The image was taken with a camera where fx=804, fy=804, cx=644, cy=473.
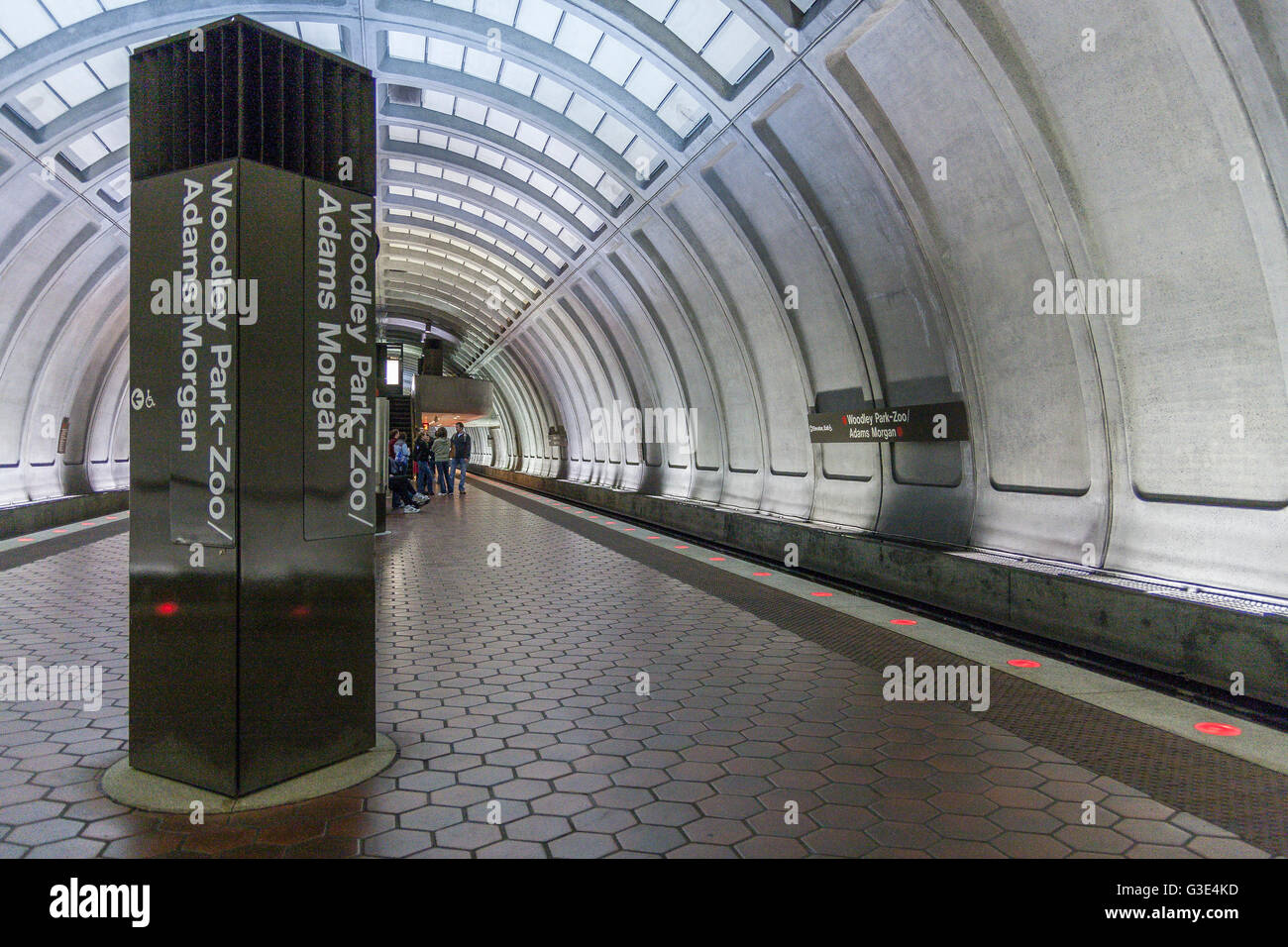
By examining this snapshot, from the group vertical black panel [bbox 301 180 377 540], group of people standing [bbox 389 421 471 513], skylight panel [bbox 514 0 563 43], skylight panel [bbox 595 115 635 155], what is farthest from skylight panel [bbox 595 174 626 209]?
vertical black panel [bbox 301 180 377 540]

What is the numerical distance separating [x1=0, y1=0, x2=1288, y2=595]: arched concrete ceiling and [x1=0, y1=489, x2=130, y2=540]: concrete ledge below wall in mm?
760

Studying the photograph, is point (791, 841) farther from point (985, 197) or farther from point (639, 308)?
point (639, 308)

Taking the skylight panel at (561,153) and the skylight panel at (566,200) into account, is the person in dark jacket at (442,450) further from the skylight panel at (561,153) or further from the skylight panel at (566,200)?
the skylight panel at (561,153)

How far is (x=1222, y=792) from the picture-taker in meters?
3.68

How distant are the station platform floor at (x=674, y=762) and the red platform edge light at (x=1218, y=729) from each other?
0.81 feet

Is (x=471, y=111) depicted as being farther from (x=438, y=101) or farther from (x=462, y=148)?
(x=462, y=148)

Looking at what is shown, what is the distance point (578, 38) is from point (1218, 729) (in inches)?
463

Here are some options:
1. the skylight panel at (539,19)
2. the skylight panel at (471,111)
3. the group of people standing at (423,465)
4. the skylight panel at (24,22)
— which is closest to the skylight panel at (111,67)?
the skylight panel at (24,22)

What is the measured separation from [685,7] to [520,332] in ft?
57.8

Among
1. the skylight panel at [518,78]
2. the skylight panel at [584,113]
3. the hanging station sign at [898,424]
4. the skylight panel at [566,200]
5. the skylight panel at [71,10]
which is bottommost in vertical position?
the hanging station sign at [898,424]

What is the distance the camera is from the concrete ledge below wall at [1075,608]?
194 inches

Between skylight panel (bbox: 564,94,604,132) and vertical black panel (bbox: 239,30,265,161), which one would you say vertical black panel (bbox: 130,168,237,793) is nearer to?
vertical black panel (bbox: 239,30,265,161)

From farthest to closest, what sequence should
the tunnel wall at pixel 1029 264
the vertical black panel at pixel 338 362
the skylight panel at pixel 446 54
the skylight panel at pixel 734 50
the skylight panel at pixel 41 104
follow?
the skylight panel at pixel 446 54, the skylight panel at pixel 41 104, the skylight panel at pixel 734 50, the tunnel wall at pixel 1029 264, the vertical black panel at pixel 338 362
